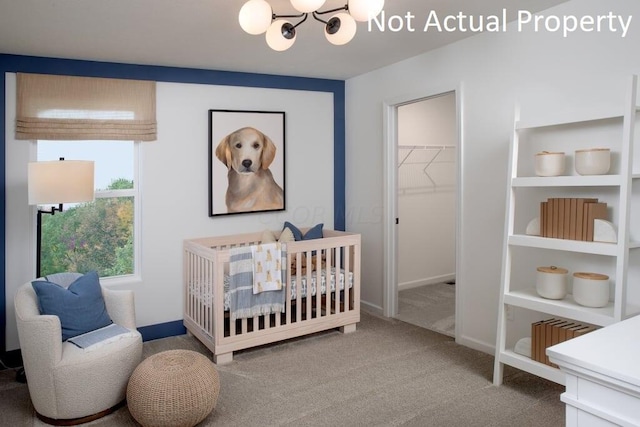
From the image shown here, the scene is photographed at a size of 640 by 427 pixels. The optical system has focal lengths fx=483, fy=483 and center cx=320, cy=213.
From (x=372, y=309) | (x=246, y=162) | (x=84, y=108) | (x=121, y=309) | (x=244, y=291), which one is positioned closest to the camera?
(x=121, y=309)

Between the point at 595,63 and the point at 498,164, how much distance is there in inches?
33.4

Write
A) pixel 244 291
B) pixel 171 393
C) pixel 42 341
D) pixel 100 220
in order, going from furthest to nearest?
pixel 100 220
pixel 244 291
pixel 42 341
pixel 171 393

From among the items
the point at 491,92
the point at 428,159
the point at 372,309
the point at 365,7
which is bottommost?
the point at 372,309

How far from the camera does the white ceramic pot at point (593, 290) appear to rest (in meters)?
2.50

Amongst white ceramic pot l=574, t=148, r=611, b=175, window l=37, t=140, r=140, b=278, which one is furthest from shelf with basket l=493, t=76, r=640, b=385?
window l=37, t=140, r=140, b=278

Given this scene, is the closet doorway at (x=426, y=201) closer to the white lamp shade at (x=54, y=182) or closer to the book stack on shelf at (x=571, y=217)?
the book stack on shelf at (x=571, y=217)

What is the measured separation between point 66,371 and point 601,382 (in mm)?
2443

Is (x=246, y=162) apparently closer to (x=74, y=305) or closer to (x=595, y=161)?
(x=74, y=305)

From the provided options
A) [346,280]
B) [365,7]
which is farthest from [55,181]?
[346,280]

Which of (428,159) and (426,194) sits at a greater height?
(428,159)

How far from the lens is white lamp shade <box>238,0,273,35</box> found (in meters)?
2.22

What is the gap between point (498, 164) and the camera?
3.32 meters

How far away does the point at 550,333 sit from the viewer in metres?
2.68

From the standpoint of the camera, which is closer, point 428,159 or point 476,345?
point 476,345
